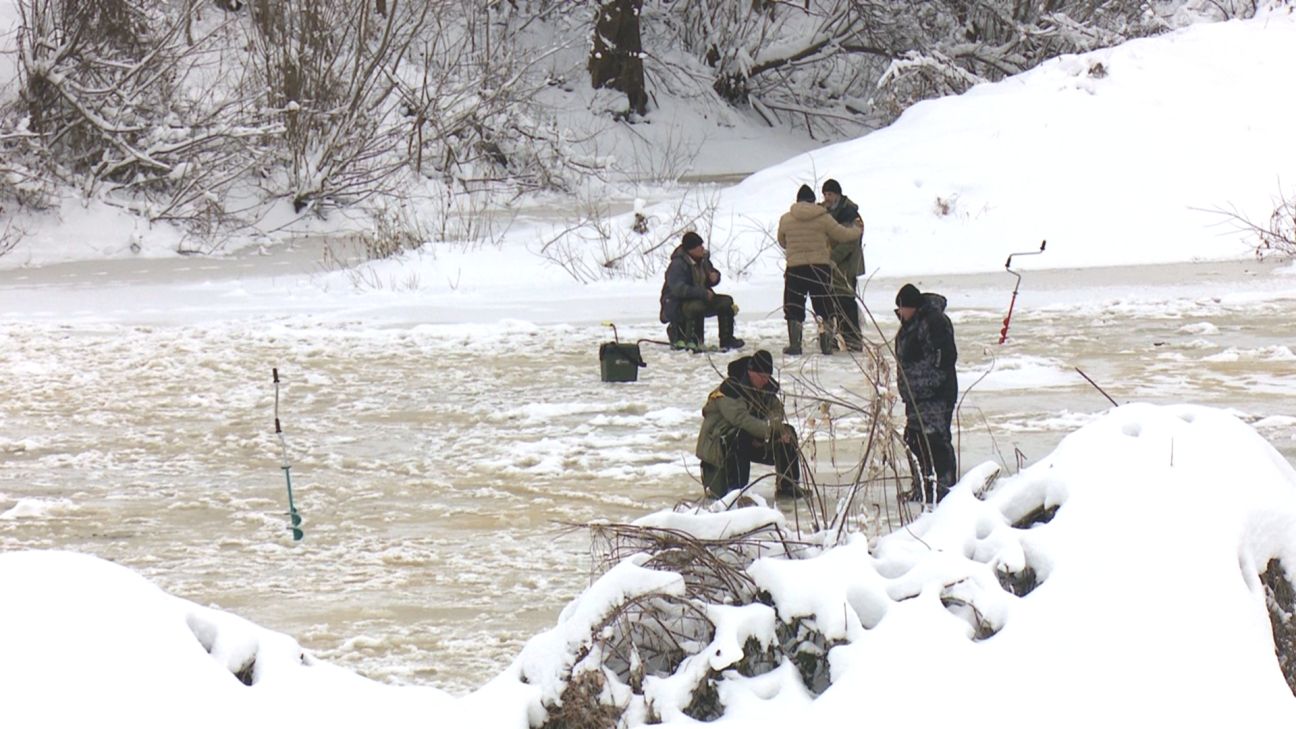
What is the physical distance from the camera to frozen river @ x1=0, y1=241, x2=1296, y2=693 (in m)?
6.81

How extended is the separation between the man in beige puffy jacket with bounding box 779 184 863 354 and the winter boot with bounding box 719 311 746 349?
49cm

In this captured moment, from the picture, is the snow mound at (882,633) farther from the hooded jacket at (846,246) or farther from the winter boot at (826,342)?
the hooded jacket at (846,246)

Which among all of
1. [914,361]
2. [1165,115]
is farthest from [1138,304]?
[1165,115]

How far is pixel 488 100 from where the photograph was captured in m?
27.5

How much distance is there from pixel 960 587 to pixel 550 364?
801cm

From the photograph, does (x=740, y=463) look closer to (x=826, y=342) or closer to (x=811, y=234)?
(x=826, y=342)

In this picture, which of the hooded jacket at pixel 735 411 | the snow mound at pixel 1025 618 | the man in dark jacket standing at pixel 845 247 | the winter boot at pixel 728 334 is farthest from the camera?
the winter boot at pixel 728 334

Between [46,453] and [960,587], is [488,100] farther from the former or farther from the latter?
[960,587]

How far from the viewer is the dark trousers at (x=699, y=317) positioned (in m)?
12.3

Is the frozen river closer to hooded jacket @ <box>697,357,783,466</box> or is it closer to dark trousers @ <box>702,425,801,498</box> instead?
dark trousers @ <box>702,425,801,498</box>

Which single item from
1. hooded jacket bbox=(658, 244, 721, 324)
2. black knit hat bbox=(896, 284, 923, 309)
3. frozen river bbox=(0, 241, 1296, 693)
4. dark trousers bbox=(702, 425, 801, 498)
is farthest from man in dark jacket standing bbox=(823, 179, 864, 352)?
dark trousers bbox=(702, 425, 801, 498)

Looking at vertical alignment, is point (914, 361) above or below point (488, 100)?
below

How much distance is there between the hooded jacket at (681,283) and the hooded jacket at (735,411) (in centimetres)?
447

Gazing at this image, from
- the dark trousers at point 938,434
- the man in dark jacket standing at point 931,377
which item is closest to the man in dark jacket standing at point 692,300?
the man in dark jacket standing at point 931,377
